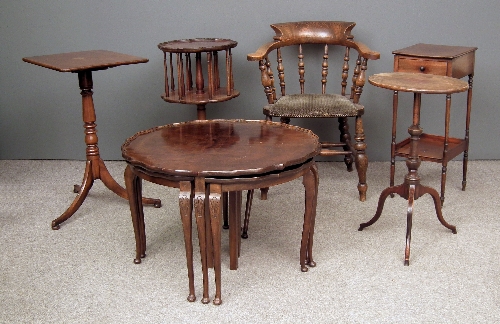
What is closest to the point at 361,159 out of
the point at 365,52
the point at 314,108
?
the point at 314,108

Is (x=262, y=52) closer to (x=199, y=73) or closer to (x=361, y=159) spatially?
(x=199, y=73)

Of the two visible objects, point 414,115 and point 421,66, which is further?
point 421,66

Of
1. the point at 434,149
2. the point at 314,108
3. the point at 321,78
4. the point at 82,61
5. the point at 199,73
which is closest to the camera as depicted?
the point at 82,61

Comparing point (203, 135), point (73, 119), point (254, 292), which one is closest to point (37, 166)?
point (73, 119)

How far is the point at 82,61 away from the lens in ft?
11.7

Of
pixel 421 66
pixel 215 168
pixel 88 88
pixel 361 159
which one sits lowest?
pixel 361 159

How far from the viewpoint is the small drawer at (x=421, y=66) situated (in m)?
3.67

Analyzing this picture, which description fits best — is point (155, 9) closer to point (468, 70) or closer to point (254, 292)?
point (468, 70)

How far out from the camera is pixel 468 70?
3.91 m

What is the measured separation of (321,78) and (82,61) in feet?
5.91

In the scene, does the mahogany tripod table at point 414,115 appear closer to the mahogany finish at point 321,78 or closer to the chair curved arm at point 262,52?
the mahogany finish at point 321,78

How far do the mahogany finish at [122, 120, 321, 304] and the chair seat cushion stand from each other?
0.57 m

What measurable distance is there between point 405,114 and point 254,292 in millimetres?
2349

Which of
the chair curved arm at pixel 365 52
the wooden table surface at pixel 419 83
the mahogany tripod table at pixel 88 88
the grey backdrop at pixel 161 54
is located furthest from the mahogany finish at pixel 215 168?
the grey backdrop at pixel 161 54
